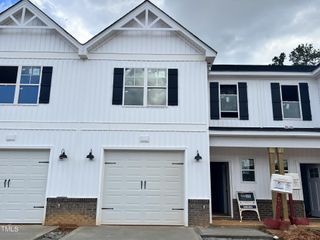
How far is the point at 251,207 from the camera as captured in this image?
10109 millimetres

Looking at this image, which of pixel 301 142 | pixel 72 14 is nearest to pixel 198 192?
pixel 301 142

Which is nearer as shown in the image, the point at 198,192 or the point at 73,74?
the point at 198,192

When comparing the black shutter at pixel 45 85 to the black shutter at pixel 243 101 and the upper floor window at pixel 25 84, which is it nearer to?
the upper floor window at pixel 25 84

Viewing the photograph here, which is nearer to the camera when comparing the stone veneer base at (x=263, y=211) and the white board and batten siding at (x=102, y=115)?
the white board and batten siding at (x=102, y=115)

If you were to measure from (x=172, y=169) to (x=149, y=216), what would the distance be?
175 centimetres

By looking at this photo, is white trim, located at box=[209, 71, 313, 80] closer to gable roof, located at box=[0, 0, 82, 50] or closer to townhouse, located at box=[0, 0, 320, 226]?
townhouse, located at box=[0, 0, 320, 226]

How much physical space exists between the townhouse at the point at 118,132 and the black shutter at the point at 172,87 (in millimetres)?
37

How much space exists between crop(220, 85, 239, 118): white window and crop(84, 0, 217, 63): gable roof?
217 centimetres

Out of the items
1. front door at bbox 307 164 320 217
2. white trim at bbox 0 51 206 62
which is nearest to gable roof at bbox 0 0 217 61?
white trim at bbox 0 51 206 62

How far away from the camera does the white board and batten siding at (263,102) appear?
1129 centimetres

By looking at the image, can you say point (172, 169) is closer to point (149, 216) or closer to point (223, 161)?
point (149, 216)

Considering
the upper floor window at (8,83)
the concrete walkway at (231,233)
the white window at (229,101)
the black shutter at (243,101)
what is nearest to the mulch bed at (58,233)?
the concrete walkway at (231,233)

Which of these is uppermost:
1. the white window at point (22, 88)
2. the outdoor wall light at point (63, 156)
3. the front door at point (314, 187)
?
the white window at point (22, 88)

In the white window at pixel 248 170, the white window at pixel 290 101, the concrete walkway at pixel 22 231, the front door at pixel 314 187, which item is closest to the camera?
the concrete walkway at pixel 22 231
